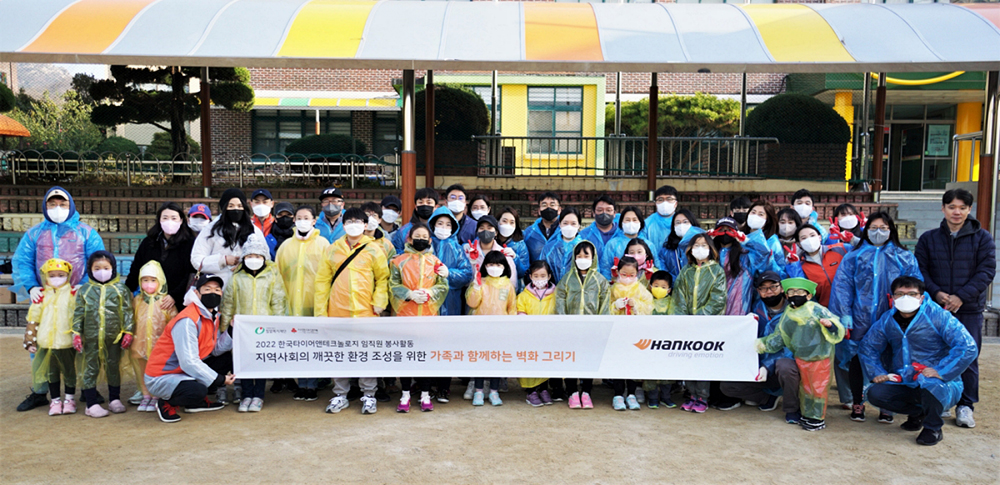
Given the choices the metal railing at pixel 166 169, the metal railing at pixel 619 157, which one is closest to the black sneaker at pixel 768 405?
the metal railing at pixel 619 157

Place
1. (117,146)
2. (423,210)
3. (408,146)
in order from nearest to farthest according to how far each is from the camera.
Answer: (423,210)
(408,146)
(117,146)

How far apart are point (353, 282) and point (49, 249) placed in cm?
241

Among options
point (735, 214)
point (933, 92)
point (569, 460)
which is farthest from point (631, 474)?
point (933, 92)

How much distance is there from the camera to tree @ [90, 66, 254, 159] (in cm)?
1238

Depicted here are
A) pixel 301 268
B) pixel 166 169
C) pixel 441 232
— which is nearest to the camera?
pixel 441 232

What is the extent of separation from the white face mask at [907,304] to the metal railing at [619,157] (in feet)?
24.6

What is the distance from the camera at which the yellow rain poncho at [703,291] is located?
4.97m

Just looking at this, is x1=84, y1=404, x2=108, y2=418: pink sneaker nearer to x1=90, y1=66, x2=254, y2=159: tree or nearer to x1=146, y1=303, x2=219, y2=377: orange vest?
x1=146, y1=303, x2=219, y2=377: orange vest

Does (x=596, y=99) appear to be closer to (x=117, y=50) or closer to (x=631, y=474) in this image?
(x=117, y=50)

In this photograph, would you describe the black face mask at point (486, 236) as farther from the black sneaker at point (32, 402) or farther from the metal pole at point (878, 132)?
the metal pole at point (878, 132)

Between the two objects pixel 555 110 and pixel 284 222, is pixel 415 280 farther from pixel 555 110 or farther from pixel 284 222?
pixel 555 110

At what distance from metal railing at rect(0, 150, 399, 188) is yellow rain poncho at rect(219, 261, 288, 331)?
6.35 m

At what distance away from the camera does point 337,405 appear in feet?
16.3

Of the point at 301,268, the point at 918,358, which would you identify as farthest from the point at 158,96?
the point at 918,358
